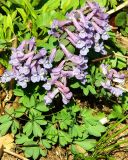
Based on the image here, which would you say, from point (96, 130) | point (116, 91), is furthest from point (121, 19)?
point (96, 130)

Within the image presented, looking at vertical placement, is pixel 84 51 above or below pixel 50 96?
above

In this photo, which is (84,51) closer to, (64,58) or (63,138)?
(64,58)

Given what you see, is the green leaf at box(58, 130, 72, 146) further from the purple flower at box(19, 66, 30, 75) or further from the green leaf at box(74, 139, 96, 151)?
the purple flower at box(19, 66, 30, 75)

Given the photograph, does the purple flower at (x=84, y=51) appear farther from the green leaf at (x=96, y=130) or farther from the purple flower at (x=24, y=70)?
the green leaf at (x=96, y=130)

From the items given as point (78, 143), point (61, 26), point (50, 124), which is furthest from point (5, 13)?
point (78, 143)

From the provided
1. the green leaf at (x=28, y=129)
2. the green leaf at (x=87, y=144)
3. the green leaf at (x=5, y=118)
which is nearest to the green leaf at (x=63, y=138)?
the green leaf at (x=87, y=144)

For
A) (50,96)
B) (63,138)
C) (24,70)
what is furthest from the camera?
(63,138)
